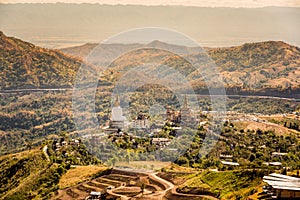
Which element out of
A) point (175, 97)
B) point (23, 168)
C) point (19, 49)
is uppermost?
point (19, 49)

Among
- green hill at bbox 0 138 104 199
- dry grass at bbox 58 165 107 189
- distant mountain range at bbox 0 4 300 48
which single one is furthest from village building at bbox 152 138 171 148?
distant mountain range at bbox 0 4 300 48

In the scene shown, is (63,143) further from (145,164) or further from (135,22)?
(135,22)

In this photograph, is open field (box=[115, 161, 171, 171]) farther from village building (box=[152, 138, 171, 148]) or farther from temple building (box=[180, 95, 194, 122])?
temple building (box=[180, 95, 194, 122])

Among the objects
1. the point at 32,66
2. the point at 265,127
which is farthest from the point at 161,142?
the point at 32,66

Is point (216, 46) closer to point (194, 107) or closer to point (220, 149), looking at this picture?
point (194, 107)

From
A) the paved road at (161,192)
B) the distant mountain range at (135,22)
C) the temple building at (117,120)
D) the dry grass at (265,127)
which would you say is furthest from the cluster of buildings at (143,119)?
the distant mountain range at (135,22)

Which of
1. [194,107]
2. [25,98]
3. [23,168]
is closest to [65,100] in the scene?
[25,98]

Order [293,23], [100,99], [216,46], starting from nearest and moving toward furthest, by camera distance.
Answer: [100,99], [293,23], [216,46]
